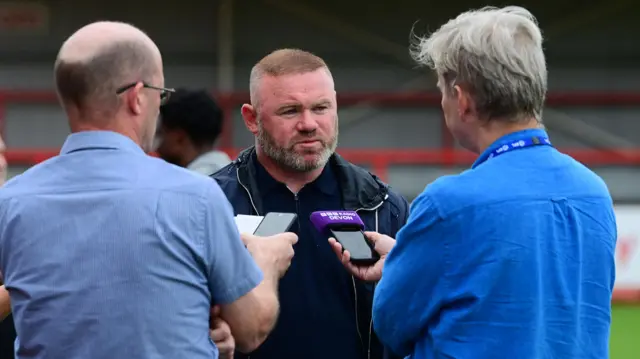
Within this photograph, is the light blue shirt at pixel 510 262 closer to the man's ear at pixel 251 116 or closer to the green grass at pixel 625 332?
the man's ear at pixel 251 116

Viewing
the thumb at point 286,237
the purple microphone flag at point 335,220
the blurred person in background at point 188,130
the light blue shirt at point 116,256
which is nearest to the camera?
the light blue shirt at point 116,256

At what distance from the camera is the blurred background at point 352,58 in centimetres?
1645

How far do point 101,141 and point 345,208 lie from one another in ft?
4.09

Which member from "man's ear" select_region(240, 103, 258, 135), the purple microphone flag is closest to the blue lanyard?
the purple microphone flag

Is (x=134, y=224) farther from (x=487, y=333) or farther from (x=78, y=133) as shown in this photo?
(x=487, y=333)

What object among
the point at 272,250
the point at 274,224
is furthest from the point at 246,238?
the point at 274,224

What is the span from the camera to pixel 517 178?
257cm

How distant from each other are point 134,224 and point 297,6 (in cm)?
1500

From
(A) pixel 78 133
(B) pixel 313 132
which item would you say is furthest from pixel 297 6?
(A) pixel 78 133

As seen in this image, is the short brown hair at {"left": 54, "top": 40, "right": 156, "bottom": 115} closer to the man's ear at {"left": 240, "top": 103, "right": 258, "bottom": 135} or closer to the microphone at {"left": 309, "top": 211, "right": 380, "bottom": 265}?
the microphone at {"left": 309, "top": 211, "right": 380, "bottom": 265}

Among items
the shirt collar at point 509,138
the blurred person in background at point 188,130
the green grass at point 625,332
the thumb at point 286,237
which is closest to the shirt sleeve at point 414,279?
the shirt collar at point 509,138

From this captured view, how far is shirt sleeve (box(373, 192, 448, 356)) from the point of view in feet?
8.43

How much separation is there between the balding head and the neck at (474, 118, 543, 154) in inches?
33.7

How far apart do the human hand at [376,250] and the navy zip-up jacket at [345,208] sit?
0.75 ft
